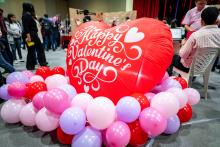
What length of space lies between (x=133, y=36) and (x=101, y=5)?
31.7ft

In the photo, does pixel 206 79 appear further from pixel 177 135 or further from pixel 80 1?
pixel 80 1

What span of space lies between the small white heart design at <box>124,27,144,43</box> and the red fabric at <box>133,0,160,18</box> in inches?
274

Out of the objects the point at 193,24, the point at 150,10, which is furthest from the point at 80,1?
the point at 193,24

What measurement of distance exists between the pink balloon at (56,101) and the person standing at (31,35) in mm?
2402

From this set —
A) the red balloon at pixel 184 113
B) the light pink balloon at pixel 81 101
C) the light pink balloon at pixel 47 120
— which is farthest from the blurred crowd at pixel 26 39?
the red balloon at pixel 184 113

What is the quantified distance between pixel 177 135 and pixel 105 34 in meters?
1.09

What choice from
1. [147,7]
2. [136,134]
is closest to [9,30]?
[136,134]

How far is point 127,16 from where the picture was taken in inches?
280

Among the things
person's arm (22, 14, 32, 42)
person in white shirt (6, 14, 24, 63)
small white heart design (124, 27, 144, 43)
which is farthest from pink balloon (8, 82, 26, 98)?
person in white shirt (6, 14, 24, 63)

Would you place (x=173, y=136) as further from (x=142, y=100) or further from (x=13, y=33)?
(x=13, y=33)

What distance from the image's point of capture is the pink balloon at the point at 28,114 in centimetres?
163

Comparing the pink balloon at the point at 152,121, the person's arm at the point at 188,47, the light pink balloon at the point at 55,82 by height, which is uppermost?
the person's arm at the point at 188,47

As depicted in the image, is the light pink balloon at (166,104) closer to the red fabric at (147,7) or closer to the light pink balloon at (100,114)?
the light pink balloon at (100,114)

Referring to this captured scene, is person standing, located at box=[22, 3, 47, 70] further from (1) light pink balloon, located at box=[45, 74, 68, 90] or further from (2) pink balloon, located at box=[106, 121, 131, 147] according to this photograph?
(2) pink balloon, located at box=[106, 121, 131, 147]
